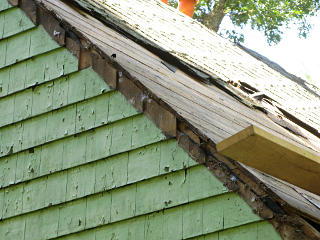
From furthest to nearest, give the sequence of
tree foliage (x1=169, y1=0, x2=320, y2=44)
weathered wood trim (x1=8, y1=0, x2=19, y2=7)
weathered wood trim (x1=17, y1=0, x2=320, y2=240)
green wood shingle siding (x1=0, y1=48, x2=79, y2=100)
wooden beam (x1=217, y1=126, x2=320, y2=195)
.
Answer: tree foliage (x1=169, y1=0, x2=320, y2=44), weathered wood trim (x1=8, y1=0, x2=19, y2=7), green wood shingle siding (x1=0, y1=48, x2=79, y2=100), weathered wood trim (x1=17, y1=0, x2=320, y2=240), wooden beam (x1=217, y1=126, x2=320, y2=195)

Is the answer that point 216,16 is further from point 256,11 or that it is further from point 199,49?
point 199,49

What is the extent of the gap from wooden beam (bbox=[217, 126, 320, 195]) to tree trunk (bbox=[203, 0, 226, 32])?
17.5 meters

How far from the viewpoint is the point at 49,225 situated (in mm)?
4801

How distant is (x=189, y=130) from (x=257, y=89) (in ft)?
12.2

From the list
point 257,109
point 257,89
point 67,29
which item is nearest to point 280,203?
point 67,29

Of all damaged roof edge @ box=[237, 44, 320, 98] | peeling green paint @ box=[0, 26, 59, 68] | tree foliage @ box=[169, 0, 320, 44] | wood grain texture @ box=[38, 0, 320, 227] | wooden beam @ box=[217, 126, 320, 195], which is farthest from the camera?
tree foliage @ box=[169, 0, 320, 44]

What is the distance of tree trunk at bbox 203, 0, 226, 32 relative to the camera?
2083 centimetres

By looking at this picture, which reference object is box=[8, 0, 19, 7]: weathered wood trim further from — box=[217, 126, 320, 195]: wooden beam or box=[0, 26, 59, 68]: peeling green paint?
box=[217, 126, 320, 195]: wooden beam

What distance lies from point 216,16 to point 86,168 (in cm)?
1678

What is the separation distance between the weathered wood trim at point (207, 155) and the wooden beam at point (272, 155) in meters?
0.22

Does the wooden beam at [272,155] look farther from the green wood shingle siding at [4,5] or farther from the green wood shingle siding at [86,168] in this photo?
the green wood shingle siding at [4,5]

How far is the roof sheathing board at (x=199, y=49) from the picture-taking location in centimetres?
704

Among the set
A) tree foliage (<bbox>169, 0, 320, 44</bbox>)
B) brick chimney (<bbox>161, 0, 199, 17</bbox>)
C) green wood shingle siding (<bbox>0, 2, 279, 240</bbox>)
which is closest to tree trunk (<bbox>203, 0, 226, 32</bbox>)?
tree foliage (<bbox>169, 0, 320, 44</bbox>)

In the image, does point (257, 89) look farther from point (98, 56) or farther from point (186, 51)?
point (98, 56)
